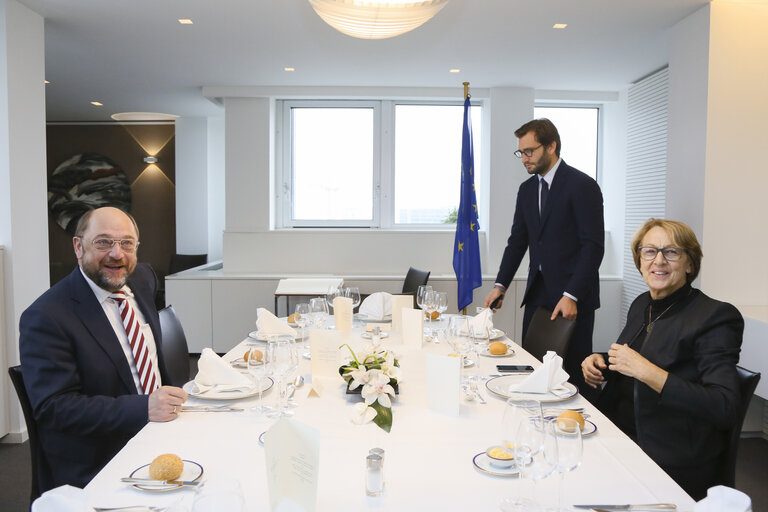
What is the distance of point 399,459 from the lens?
138 centimetres

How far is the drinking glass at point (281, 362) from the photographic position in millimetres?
1668

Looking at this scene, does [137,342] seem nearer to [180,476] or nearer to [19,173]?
[180,476]

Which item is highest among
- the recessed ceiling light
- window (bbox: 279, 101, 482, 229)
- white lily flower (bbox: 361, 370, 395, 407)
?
the recessed ceiling light

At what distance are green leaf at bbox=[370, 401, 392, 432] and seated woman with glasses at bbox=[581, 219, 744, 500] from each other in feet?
3.00

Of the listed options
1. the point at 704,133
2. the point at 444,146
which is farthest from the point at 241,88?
the point at 704,133

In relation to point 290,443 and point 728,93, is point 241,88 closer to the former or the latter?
point 728,93

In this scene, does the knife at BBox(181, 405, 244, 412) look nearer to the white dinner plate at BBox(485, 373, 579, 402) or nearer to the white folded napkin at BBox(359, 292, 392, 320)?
the white dinner plate at BBox(485, 373, 579, 402)

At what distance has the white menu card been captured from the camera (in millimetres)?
1046

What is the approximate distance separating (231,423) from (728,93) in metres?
3.91

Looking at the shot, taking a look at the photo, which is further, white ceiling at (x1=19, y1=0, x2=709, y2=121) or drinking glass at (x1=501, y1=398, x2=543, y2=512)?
white ceiling at (x1=19, y1=0, x2=709, y2=121)

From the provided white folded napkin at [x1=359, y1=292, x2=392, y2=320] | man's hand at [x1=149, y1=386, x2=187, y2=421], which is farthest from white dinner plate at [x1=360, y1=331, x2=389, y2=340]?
man's hand at [x1=149, y1=386, x2=187, y2=421]

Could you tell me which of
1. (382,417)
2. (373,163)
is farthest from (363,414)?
(373,163)

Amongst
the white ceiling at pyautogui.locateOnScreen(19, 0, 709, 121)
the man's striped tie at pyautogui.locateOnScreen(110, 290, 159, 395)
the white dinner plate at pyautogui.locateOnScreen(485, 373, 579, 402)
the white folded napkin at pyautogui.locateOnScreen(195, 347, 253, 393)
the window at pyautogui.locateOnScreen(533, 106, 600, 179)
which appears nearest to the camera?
the white dinner plate at pyautogui.locateOnScreen(485, 373, 579, 402)

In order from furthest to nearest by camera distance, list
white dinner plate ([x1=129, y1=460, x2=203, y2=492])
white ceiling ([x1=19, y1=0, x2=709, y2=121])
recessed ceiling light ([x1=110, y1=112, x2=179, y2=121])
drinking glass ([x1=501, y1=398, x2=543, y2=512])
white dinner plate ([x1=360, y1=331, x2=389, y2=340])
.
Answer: recessed ceiling light ([x1=110, y1=112, x2=179, y2=121]) → white ceiling ([x1=19, y1=0, x2=709, y2=121]) → white dinner plate ([x1=360, y1=331, x2=389, y2=340]) → white dinner plate ([x1=129, y1=460, x2=203, y2=492]) → drinking glass ([x1=501, y1=398, x2=543, y2=512])
